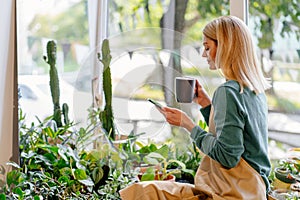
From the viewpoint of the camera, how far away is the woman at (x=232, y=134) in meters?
1.68

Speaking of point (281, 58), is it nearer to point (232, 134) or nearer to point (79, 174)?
point (232, 134)

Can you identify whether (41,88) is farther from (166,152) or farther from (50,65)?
(166,152)

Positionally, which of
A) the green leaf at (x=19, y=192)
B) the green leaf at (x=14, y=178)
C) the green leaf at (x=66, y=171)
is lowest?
the green leaf at (x=19, y=192)

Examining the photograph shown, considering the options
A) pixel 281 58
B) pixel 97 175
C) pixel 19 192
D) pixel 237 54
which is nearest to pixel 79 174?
pixel 97 175

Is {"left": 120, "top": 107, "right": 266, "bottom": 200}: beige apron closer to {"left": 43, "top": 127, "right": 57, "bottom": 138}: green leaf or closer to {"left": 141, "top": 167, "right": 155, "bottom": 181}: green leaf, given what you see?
{"left": 141, "top": 167, "right": 155, "bottom": 181}: green leaf

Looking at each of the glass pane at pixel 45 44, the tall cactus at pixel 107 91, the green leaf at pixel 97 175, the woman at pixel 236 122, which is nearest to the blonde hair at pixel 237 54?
the woman at pixel 236 122

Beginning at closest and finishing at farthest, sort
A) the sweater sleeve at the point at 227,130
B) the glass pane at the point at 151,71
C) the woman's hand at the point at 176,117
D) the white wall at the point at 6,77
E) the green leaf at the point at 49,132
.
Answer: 1. the sweater sleeve at the point at 227,130
2. the woman's hand at the point at 176,117
3. the glass pane at the point at 151,71
4. the white wall at the point at 6,77
5. the green leaf at the point at 49,132

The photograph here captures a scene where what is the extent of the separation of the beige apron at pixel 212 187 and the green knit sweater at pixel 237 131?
4 centimetres

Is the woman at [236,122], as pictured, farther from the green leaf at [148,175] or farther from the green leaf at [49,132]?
the green leaf at [49,132]

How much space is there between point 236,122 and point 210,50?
288mm

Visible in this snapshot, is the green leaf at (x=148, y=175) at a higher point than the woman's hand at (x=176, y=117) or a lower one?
lower

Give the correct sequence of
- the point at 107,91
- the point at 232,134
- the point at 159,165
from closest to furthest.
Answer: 1. the point at 232,134
2. the point at 159,165
3. the point at 107,91

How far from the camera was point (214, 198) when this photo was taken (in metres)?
1.72

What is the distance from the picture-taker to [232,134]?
5.43ft
